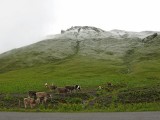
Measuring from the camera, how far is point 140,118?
93.3 ft

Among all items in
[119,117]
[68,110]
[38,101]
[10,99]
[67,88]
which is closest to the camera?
[119,117]

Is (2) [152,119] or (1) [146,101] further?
(1) [146,101]

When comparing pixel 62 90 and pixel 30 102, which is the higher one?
pixel 30 102

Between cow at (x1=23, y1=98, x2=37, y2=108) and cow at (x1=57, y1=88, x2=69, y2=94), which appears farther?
cow at (x1=57, y1=88, x2=69, y2=94)

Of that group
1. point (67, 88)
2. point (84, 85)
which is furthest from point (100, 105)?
point (84, 85)

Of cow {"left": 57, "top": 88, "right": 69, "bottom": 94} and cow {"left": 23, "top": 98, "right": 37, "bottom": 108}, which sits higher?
cow {"left": 23, "top": 98, "right": 37, "bottom": 108}

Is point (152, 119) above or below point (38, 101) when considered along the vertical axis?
above

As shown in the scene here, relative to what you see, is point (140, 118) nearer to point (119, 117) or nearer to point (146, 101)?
point (119, 117)

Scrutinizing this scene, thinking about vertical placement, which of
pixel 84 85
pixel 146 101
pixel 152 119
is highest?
pixel 152 119

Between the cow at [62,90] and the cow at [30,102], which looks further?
the cow at [62,90]

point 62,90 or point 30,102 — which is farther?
point 62,90

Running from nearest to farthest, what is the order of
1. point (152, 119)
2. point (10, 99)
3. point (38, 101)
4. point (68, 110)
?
point (152, 119) < point (68, 110) < point (38, 101) < point (10, 99)

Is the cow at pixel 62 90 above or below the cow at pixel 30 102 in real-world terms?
below

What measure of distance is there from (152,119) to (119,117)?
10.1 feet
